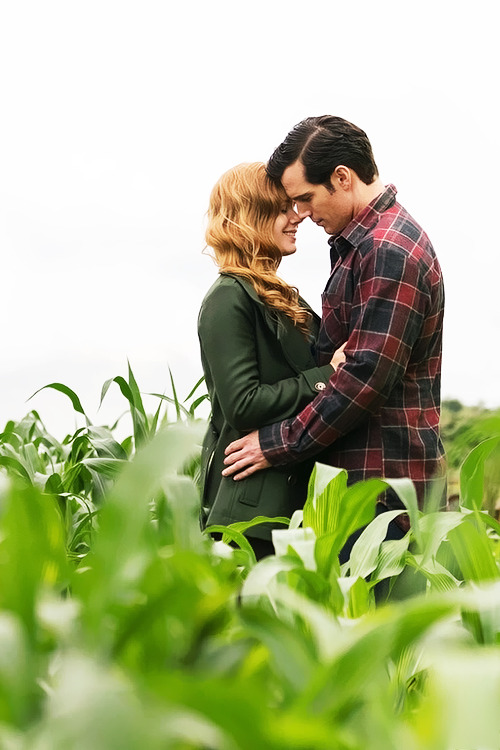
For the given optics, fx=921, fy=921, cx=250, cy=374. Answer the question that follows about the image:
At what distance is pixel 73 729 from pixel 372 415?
149cm

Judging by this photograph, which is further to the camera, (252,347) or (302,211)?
(302,211)

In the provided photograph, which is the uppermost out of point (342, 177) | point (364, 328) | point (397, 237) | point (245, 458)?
point (342, 177)

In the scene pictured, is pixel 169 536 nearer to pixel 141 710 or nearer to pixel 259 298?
pixel 141 710

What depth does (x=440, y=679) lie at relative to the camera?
253 millimetres

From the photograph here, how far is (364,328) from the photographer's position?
5.34 feet

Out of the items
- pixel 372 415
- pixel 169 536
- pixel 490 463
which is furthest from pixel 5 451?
pixel 169 536

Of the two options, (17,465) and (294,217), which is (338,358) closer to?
(294,217)

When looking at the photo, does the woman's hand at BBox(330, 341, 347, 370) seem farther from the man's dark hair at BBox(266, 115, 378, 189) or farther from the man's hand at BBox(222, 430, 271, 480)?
the man's dark hair at BBox(266, 115, 378, 189)

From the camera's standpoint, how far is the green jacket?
1.72 m

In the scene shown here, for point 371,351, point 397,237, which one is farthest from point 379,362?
point 397,237

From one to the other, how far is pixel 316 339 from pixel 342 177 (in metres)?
0.32

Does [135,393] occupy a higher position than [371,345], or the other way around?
[371,345]

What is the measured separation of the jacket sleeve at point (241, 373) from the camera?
1.72m

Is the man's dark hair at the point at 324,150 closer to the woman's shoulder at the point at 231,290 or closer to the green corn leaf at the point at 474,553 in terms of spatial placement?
the woman's shoulder at the point at 231,290
